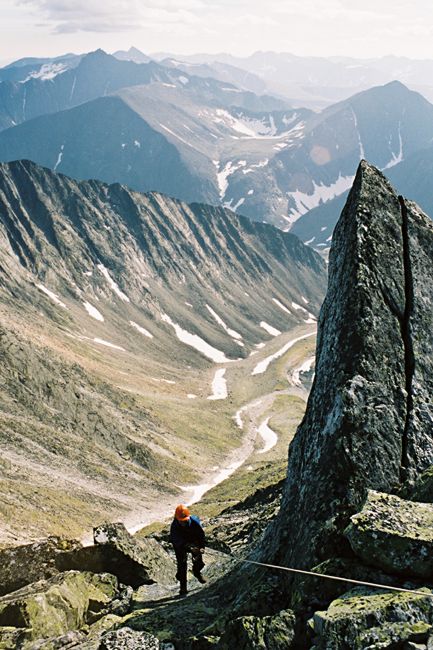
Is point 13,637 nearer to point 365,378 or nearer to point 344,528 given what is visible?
point 344,528

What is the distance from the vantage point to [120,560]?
26.0 m

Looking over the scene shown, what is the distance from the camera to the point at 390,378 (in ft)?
62.7

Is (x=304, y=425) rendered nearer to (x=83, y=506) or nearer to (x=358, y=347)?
(x=358, y=347)

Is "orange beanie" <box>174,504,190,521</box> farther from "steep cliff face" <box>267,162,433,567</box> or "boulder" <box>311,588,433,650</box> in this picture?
"boulder" <box>311,588,433,650</box>

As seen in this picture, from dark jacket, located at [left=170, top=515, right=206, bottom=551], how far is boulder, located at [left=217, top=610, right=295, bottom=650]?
21.8ft

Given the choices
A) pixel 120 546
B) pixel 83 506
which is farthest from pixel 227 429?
pixel 120 546

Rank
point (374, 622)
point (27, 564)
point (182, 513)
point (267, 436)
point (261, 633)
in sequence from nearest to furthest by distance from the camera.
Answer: point (374, 622), point (261, 633), point (182, 513), point (27, 564), point (267, 436)

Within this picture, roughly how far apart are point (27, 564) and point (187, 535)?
9.47 m

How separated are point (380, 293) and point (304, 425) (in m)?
5.36

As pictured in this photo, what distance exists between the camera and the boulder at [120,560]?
2586 centimetres

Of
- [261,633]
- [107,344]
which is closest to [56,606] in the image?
[261,633]

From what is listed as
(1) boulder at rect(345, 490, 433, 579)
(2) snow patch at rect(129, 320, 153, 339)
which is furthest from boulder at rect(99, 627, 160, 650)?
(2) snow patch at rect(129, 320, 153, 339)

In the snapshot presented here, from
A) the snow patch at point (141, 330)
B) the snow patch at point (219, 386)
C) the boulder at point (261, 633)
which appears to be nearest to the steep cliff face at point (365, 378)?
the boulder at point (261, 633)

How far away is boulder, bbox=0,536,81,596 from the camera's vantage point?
83.7 feet
